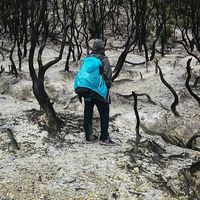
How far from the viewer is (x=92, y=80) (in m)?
5.51

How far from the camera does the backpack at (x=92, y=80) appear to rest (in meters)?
5.51

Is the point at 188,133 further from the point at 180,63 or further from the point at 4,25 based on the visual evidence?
the point at 4,25

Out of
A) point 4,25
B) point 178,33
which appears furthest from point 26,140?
point 178,33

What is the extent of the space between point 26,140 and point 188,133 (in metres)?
3.23

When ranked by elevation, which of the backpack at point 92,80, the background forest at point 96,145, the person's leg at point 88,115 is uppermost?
the backpack at point 92,80

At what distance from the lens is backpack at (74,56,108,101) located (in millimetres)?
5512

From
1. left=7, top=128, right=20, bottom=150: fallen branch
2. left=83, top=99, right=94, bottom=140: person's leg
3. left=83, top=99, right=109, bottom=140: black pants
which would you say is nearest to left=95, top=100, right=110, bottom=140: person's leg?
left=83, top=99, right=109, bottom=140: black pants

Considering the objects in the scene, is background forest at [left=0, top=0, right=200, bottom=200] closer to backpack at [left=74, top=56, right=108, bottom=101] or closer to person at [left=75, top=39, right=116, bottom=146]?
person at [left=75, top=39, right=116, bottom=146]

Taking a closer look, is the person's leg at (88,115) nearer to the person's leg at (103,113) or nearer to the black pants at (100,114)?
the black pants at (100,114)

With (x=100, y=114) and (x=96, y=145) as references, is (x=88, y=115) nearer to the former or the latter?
(x=100, y=114)

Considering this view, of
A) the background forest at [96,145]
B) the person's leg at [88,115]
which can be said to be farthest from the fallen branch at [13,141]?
the person's leg at [88,115]

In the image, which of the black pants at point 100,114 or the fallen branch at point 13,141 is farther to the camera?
the black pants at point 100,114

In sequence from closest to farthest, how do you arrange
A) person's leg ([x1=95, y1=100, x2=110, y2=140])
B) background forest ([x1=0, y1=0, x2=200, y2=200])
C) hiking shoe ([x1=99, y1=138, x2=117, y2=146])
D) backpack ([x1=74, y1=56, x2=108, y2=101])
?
1. background forest ([x1=0, y1=0, x2=200, y2=200])
2. backpack ([x1=74, y1=56, x2=108, y2=101])
3. person's leg ([x1=95, y1=100, x2=110, y2=140])
4. hiking shoe ([x1=99, y1=138, x2=117, y2=146])

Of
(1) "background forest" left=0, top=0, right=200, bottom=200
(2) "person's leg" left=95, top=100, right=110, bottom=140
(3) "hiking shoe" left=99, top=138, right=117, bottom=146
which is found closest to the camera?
(1) "background forest" left=0, top=0, right=200, bottom=200
